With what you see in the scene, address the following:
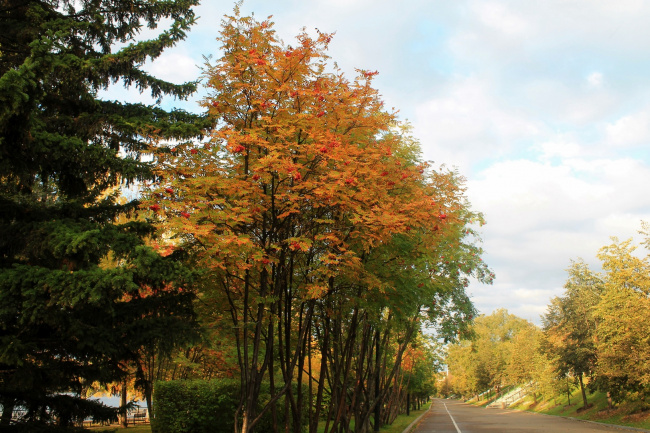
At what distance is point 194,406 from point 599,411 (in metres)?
32.9

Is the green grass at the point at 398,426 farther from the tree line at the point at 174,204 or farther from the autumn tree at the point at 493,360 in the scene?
the autumn tree at the point at 493,360

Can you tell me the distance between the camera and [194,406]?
47.5ft

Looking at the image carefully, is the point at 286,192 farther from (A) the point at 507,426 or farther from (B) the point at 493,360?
(B) the point at 493,360

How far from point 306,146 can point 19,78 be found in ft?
13.4

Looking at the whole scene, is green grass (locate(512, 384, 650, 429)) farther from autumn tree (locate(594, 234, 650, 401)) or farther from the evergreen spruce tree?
the evergreen spruce tree

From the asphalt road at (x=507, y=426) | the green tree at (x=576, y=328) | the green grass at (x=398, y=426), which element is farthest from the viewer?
the green tree at (x=576, y=328)

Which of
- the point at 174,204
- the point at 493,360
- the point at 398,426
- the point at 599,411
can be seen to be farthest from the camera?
the point at 493,360

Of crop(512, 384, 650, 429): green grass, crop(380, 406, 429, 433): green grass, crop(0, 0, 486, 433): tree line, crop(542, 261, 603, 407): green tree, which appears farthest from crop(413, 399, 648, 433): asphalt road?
crop(0, 0, 486, 433): tree line

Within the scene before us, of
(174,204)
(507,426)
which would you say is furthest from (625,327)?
(174,204)

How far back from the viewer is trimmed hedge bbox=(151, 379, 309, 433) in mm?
14289

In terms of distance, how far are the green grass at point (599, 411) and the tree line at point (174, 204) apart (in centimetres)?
2370

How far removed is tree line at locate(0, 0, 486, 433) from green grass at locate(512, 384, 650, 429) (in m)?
23.7

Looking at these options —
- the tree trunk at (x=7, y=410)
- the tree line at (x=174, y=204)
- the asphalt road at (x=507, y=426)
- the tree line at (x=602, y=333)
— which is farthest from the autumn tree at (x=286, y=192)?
the asphalt road at (x=507, y=426)

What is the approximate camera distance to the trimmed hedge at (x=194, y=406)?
14289 mm
